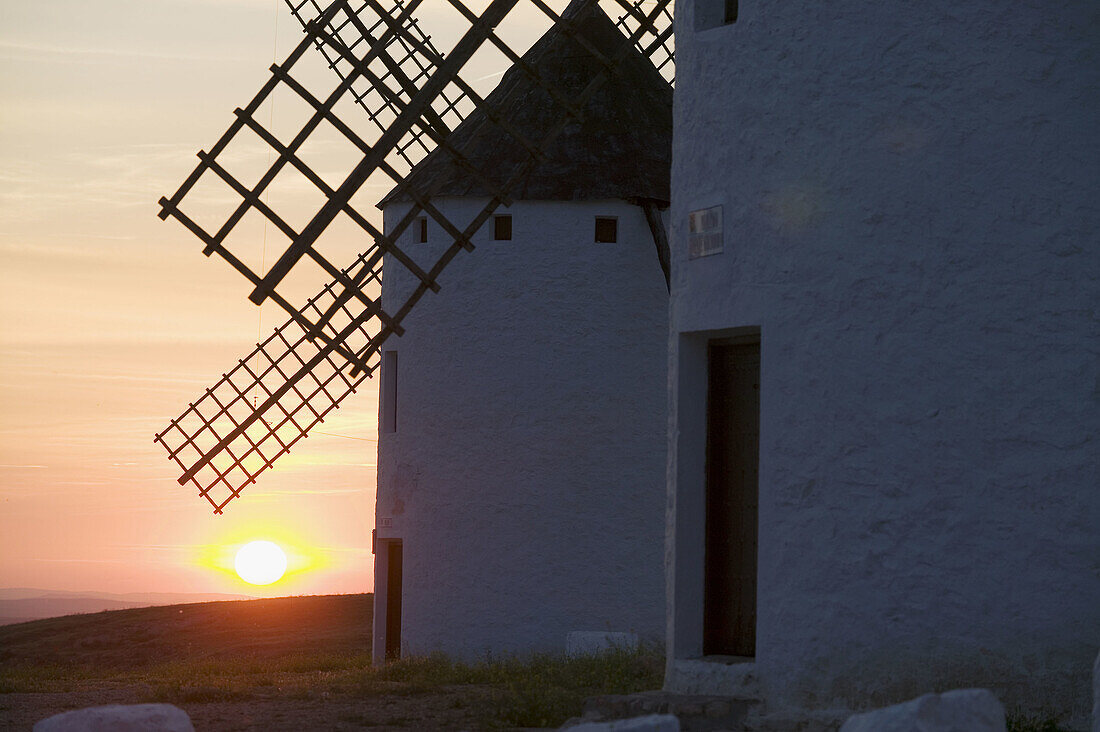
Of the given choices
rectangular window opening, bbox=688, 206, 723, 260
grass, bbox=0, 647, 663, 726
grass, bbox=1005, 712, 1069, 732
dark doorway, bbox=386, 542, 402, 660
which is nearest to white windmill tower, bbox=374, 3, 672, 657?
dark doorway, bbox=386, 542, 402, 660

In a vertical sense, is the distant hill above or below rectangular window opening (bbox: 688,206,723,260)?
below

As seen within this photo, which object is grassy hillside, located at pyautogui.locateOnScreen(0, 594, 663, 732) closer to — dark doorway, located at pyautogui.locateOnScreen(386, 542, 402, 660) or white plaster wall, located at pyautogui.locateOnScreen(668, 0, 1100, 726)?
dark doorway, located at pyautogui.locateOnScreen(386, 542, 402, 660)

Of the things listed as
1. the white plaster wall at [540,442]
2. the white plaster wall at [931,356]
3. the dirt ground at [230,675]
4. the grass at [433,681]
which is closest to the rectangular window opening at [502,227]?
the white plaster wall at [540,442]

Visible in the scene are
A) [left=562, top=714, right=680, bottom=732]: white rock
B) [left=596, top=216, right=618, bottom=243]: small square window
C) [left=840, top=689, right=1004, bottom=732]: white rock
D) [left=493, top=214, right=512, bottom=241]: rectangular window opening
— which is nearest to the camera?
[left=840, top=689, right=1004, bottom=732]: white rock

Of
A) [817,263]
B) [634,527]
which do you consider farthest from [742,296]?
[634,527]

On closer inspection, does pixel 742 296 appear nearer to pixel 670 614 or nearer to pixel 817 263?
pixel 817 263

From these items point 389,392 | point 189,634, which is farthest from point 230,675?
point 189,634

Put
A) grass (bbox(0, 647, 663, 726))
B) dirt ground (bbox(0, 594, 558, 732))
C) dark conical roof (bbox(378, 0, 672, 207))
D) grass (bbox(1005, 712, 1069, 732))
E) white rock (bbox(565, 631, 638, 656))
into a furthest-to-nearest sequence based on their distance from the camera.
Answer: dark conical roof (bbox(378, 0, 672, 207)) < white rock (bbox(565, 631, 638, 656)) < dirt ground (bbox(0, 594, 558, 732)) < grass (bbox(0, 647, 663, 726)) < grass (bbox(1005, 712, 1069, 732))

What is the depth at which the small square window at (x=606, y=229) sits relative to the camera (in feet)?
57.5

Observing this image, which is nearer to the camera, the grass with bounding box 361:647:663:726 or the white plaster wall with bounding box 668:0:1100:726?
the white plaster wall with bounding box 668:0:1100:726

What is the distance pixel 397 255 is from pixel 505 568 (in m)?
4.02

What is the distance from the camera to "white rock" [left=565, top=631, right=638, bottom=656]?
1589cm

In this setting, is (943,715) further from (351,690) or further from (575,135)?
(575,135)

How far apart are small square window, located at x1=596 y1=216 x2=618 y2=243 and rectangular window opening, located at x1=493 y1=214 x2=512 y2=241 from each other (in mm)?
1042
